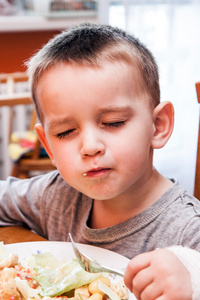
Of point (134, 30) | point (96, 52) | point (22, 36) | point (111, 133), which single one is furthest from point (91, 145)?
point (22, 36)

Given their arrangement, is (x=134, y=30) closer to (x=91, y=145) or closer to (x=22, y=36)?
(x=22, y=36)

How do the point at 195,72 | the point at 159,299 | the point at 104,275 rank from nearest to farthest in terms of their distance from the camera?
the point at 159,299 < the point at 104,275 < the point at 195,72

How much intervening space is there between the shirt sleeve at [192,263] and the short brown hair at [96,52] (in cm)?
37

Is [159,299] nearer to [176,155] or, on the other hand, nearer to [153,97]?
[153,97]

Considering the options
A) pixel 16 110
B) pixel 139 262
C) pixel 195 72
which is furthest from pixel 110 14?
pixel 139 262

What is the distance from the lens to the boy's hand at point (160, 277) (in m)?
0.56

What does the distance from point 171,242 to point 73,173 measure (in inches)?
9.4

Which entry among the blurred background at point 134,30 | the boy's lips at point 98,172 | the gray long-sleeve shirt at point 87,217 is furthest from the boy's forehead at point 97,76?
the blurred background at point 134,30

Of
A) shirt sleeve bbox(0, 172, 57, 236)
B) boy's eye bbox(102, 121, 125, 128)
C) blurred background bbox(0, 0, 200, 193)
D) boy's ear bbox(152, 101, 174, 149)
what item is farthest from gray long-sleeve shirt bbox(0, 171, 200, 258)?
blurred background bbox(0, 0, 200, 193)

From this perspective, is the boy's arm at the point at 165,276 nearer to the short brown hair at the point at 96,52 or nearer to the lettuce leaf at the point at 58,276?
the lettuce leaf at the point at 58,276

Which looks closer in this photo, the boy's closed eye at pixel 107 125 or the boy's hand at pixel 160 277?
the boy's hand at pixel 160 277

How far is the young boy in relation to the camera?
31.1 inches

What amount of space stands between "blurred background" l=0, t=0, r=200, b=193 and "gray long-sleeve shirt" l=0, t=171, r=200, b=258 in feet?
6.17

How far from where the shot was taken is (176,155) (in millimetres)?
3250
